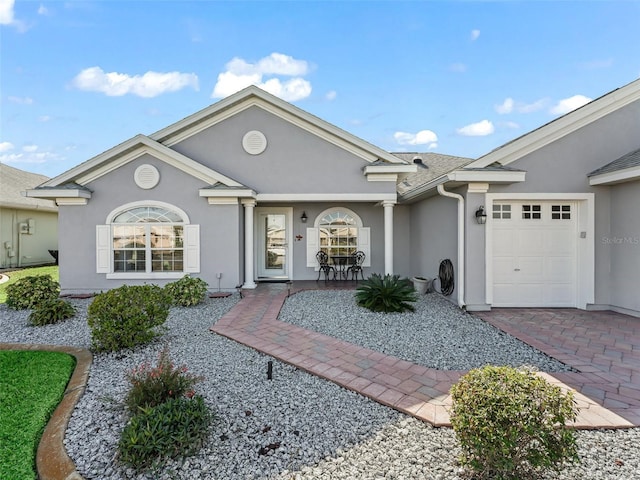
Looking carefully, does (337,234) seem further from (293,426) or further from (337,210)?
(293,426)

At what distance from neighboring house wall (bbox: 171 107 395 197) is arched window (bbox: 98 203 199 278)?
79.7 inches

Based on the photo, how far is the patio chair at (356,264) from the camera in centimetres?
1146

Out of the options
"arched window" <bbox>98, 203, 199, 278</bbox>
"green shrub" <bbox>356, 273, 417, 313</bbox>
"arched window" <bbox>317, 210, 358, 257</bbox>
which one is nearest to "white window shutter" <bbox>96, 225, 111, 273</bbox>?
"arched window" <bbox>98, 203, 199, 278</bbox>

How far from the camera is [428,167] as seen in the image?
1298cm

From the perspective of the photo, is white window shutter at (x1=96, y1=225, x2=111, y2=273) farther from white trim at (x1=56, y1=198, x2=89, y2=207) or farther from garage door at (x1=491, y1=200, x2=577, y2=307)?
garage door at (x1=491, y1=200, x2=577, y2=307)

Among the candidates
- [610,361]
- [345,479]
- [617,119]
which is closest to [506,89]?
[617,119]

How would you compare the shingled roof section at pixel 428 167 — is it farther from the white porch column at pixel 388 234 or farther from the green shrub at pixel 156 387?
the green shrub at pixel 156 387

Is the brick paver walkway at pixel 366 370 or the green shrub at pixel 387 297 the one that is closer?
the brick paver walkway at pixel 366 370

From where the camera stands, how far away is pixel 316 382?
3.99 meters

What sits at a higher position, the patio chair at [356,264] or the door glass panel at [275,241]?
the door glass panel at [275,241]

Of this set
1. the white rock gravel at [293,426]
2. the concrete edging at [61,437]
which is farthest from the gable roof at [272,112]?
the concrete edging at [61,437]

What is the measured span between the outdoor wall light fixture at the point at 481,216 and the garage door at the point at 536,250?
0.44 meters

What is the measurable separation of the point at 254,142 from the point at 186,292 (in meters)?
4.82

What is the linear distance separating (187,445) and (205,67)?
500 inches
